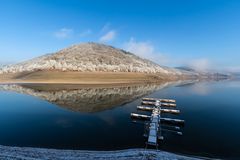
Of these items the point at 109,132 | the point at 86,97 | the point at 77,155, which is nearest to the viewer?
the point at 77,155

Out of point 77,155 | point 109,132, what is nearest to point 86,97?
point 109,132

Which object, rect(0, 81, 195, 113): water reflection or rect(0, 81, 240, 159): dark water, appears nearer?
rect(0, 81, 240, 159): dark water

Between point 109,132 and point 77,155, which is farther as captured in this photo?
point 109,132

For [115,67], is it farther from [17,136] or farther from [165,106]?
[17,136]

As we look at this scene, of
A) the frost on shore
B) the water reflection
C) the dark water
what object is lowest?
the dark water

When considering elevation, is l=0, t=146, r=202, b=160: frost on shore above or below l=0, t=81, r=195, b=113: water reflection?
below

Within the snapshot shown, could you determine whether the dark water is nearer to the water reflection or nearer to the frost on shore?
the frost on shore

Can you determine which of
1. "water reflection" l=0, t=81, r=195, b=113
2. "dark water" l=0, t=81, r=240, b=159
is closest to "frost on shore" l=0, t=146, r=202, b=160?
"dark water" l=0, t=81, r=240, b=159

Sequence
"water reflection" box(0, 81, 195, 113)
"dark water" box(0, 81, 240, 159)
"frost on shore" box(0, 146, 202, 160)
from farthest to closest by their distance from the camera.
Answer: "water reflection" box(0, 81, 195, 113) < "dark water" box(0, 81, 240, 159) < "frost on shore" box(0, 146, 202, 160)

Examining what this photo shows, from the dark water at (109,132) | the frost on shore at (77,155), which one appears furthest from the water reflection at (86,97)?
the frost on shore at (77,155)

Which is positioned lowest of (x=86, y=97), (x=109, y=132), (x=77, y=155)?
(x=109, y=132)

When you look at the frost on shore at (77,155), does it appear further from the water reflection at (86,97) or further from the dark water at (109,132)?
the water reflection at (86,97)

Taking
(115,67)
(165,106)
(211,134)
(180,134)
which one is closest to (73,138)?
(180,134)

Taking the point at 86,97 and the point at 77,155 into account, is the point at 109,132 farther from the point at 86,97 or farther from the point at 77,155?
the point at 86,97
